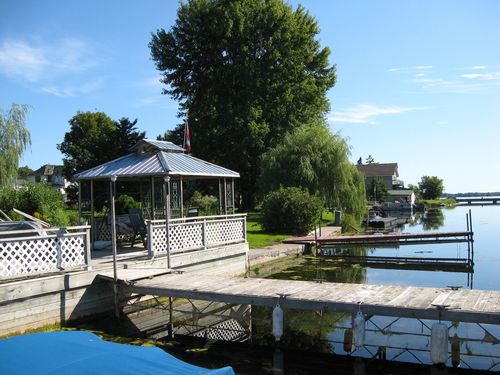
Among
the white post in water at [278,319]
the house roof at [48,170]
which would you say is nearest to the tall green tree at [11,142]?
the white post in water at [278,319]

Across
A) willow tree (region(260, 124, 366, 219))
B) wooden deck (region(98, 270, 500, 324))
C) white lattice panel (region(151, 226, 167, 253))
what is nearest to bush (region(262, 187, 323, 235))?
willow tree (region(260, 124, 366, 219))

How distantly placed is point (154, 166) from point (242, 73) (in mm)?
24173

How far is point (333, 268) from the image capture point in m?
18.9

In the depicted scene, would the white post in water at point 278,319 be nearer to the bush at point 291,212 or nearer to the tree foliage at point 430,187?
the bush at point 291,212

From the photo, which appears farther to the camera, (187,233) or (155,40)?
(155,40)

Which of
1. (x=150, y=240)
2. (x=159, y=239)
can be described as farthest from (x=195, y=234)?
(x=150, y=240)

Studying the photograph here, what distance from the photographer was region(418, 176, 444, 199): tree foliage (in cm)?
10529

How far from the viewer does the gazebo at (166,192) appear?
12422 mm

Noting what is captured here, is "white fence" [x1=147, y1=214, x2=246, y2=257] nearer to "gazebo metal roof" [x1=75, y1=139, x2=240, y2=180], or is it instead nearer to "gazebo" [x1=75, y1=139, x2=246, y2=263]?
"gazebo" [x1=75, y1=139, x2=246, y2=263]

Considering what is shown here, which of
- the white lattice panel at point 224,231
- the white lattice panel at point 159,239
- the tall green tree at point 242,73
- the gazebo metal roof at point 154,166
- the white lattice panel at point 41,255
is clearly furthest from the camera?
the tall green tree at point 242,73

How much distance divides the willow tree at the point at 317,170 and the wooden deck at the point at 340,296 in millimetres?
20024

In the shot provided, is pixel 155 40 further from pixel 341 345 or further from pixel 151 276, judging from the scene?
pixel 341 345

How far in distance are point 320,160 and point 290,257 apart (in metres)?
12.0

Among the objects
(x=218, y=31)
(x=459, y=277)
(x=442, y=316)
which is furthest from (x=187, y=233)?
(x=218, y=31)
